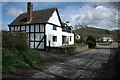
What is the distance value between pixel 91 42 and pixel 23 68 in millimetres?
25298

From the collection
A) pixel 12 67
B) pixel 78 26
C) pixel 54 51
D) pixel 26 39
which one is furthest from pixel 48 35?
pixel 78 26

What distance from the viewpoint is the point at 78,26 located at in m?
36.8

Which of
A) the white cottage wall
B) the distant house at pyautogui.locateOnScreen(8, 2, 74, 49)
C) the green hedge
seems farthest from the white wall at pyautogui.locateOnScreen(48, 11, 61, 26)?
the green hedge

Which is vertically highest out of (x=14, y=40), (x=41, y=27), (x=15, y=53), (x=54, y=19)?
(x=54, y=19)

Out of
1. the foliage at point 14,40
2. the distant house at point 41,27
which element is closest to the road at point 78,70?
the foliage at point 14,40

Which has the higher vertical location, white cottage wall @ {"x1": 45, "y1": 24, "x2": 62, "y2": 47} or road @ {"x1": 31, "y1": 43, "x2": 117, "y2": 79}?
white cottage wall @ {"x1": 45, "y1": 24, "x2": 62, "y2": 47}

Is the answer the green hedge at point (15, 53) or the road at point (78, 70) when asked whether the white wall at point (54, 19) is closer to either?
the green hedge at point (15, 53)

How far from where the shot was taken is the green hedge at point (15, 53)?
7020 millimetres

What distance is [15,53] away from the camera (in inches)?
327

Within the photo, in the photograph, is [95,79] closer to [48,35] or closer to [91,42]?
[48,35]

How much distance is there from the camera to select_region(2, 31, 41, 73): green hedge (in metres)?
7.02

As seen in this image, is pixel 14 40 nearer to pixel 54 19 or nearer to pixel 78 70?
pixel 78 70

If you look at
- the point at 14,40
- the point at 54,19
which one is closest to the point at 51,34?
the point at 54,19

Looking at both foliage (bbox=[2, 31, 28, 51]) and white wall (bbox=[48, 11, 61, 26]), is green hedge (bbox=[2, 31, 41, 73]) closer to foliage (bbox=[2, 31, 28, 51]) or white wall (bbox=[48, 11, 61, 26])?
foliage (bbox=[2, 31, 28, 51])
